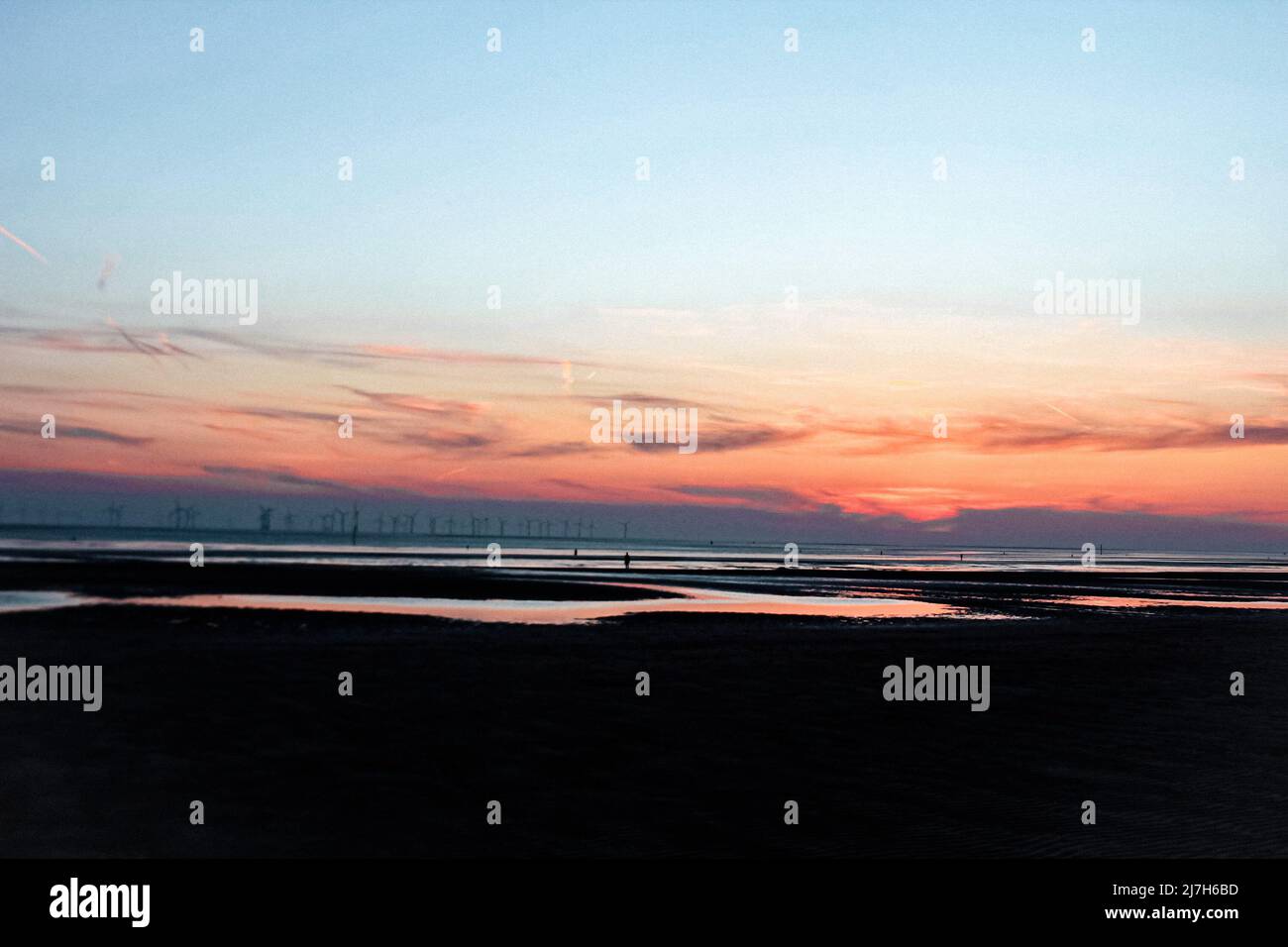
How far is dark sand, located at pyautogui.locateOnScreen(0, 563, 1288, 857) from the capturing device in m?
14.6

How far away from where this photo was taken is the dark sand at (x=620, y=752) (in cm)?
1456

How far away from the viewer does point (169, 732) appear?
20.7m
